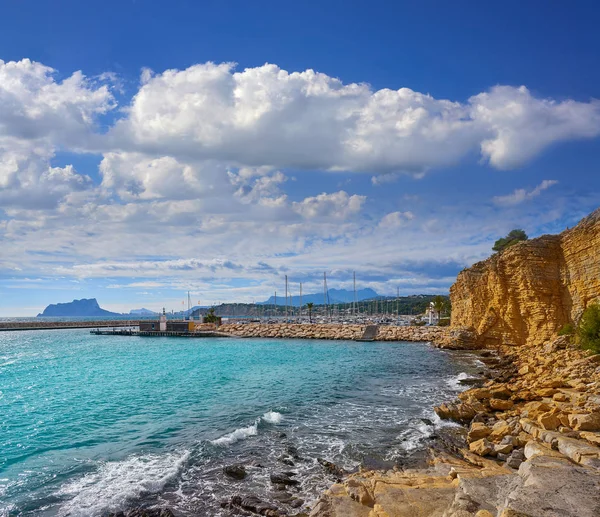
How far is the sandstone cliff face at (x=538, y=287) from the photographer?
33.2 meters

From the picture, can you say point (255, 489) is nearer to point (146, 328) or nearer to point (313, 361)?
point (313, 361)

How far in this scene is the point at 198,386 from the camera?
3103 centimetres

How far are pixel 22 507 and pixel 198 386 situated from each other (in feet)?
63.3

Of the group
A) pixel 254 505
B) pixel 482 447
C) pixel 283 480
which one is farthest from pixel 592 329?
pixel 254 505

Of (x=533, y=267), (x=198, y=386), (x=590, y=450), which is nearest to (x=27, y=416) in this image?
(x=198, y=386)

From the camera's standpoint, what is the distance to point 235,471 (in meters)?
13.7

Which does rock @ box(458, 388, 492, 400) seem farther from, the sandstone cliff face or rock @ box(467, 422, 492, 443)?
the sandstone cliff face

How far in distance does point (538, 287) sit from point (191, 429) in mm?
36141

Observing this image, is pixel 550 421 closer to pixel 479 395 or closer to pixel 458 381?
pixel 479 395

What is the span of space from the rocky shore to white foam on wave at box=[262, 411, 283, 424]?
797 centimetres

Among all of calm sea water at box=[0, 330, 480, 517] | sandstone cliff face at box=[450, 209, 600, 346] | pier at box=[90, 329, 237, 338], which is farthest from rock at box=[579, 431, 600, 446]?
pier at box=[90, 329, 237, 338]

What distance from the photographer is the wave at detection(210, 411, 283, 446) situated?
1717 centimetres

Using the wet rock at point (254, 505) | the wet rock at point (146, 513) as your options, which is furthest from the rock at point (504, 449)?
the wet rock at point (146, 513)

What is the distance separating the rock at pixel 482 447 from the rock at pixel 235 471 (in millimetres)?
8030
